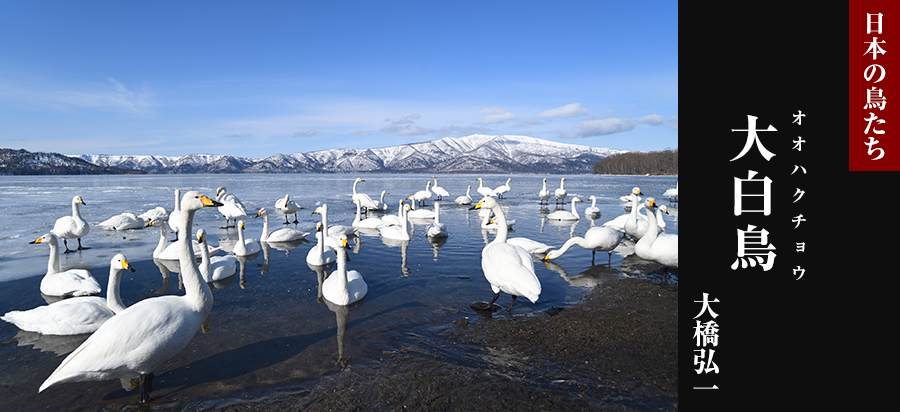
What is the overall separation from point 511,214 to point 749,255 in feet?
61.9

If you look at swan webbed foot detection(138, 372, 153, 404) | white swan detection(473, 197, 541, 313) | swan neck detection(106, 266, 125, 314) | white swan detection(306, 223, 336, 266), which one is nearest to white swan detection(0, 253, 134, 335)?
swan neck detection(106, 266, 125, 314)

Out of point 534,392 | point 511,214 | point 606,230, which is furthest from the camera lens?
point 511,214

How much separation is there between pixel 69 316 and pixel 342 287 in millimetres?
4039

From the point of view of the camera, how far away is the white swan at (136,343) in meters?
3.99

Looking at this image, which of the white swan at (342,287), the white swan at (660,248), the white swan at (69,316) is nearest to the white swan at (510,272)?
the white swan at (342,287)

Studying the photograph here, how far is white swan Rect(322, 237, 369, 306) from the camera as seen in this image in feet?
23.9

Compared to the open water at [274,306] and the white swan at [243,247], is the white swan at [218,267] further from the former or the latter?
the white swan at [243,247]

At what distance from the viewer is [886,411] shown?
3.33 metres

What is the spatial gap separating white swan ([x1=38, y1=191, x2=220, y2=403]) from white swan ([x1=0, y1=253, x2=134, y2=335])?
2.00 meters

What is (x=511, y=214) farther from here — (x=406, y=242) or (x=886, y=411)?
(x=886, y=411)

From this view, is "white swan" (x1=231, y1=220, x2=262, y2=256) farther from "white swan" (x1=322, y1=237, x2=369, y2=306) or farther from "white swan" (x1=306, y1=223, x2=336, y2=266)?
"white swan" (x1=322, y1=237, x2=369, y2=306)

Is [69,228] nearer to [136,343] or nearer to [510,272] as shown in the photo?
[136,343]

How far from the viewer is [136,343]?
4.09 m

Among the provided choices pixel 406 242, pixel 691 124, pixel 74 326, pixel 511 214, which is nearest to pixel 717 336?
pixel 691 124
